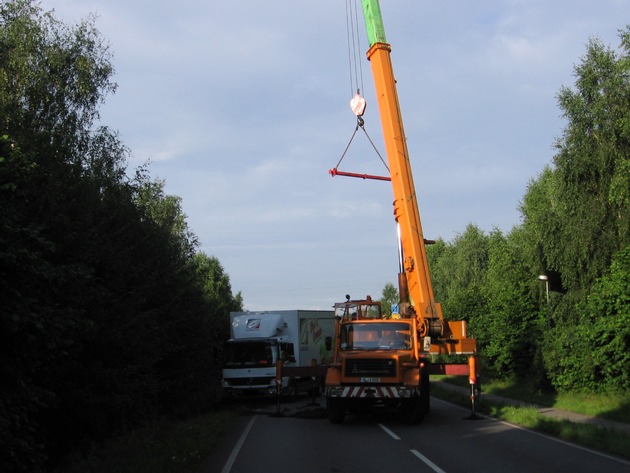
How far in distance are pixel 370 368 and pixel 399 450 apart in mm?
4553

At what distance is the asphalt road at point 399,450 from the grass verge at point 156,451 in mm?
388

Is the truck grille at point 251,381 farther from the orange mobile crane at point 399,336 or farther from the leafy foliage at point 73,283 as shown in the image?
the orange mobile crane at point 399,336

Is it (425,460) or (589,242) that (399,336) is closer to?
(425,460)

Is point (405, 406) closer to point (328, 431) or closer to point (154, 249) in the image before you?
point (328, 431)

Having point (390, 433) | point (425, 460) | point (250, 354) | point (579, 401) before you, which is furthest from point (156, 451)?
point (579, 401)

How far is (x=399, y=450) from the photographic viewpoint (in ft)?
41.7

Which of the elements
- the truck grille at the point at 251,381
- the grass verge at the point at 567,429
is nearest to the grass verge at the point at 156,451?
the truck grille at the point at 251,381

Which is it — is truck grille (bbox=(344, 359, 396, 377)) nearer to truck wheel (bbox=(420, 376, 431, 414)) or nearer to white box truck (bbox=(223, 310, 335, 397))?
truck wheel (bbox=(420, 376, 431, 414))

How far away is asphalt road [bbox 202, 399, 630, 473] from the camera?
1074cm

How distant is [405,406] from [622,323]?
737cm

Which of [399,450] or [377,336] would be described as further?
[377,336]

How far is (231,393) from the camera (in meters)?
24.7

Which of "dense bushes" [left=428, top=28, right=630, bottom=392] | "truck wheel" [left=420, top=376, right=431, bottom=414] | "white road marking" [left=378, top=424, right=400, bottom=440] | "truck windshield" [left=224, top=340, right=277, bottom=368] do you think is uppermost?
"dense bushes" [left=428, top=28, right=630, bottom=392]

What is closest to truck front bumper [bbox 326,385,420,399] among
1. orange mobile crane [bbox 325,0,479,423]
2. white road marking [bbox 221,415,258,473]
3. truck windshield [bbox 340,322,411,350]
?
orange mobile crane [bbox 325,0,479,423]
